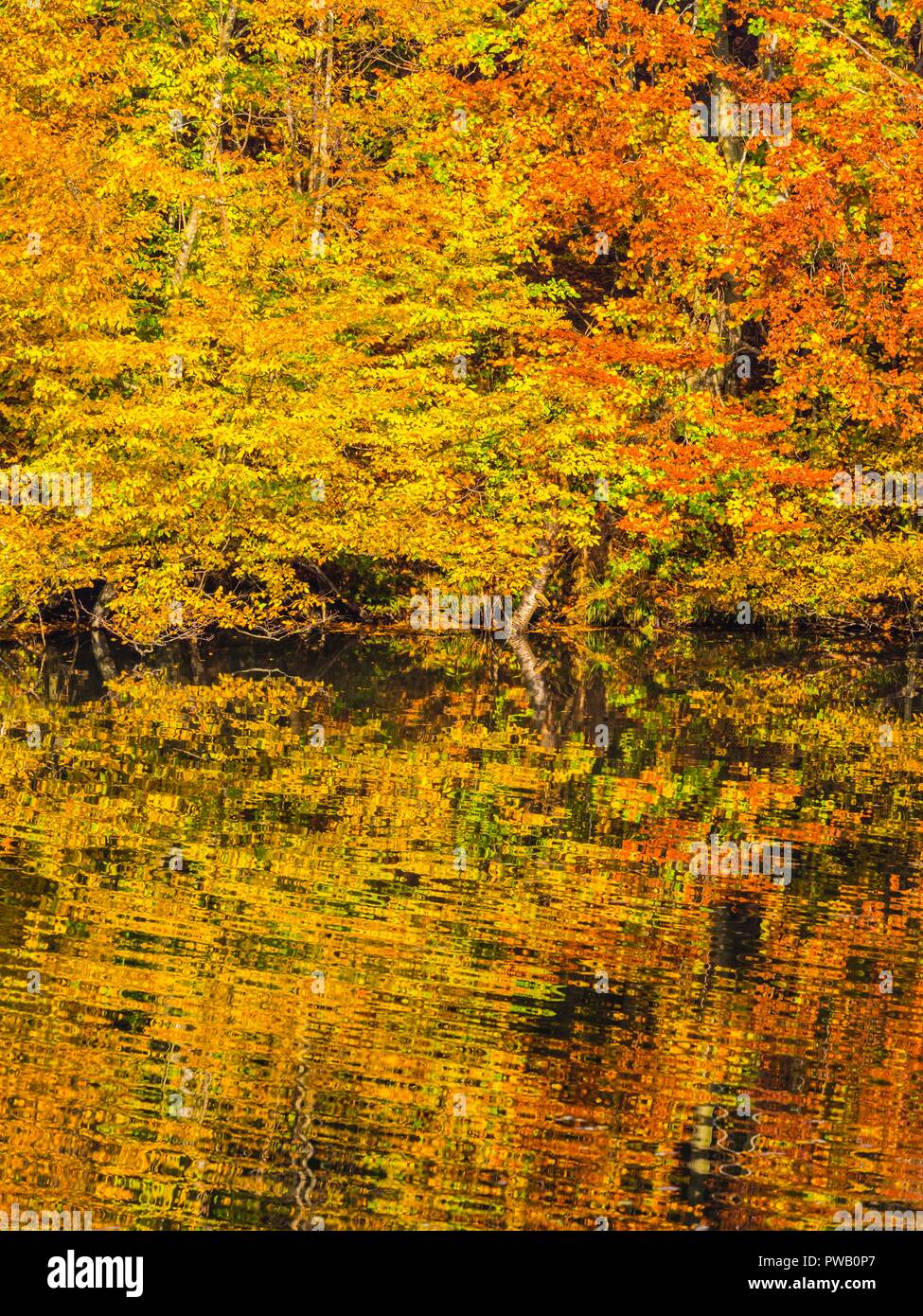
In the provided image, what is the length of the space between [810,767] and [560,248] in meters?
23.9

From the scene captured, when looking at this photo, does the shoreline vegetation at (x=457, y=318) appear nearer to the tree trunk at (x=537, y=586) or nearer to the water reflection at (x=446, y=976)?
the tree trunk at (x=537, y=586)

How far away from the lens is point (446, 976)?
1210 cm

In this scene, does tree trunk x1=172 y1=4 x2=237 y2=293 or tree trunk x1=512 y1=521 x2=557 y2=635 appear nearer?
tree trunk x1=172 y1=4 x2=237 y2=293

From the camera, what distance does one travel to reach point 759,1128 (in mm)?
9609

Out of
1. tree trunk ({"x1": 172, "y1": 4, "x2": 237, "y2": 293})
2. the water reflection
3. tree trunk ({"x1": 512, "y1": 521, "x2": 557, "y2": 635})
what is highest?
tree trunk ({"x1": 172, "y1": 4, "x2": 237, "y2": 293})

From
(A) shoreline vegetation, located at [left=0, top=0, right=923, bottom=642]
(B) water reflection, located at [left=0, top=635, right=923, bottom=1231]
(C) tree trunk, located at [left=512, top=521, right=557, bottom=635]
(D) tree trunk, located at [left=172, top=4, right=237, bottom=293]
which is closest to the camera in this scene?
(B) water reflection, located at [left=0, top=635, right=923, bottom=1231]

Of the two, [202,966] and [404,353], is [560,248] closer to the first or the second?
[404,353]

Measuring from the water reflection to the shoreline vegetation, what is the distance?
7.29 m

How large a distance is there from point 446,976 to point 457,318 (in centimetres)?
2335

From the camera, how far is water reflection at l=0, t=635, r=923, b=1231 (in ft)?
28.8

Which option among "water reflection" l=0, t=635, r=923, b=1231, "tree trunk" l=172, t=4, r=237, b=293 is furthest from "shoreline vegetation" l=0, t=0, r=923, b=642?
"water reflection" l=0, t=635, r=923, b=1231

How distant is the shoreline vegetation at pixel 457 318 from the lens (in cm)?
3030

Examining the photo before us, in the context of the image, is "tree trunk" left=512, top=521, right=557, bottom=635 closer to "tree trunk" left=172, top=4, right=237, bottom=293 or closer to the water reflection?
"tree trunk" left=172, top=4, right=237, bottom=293
